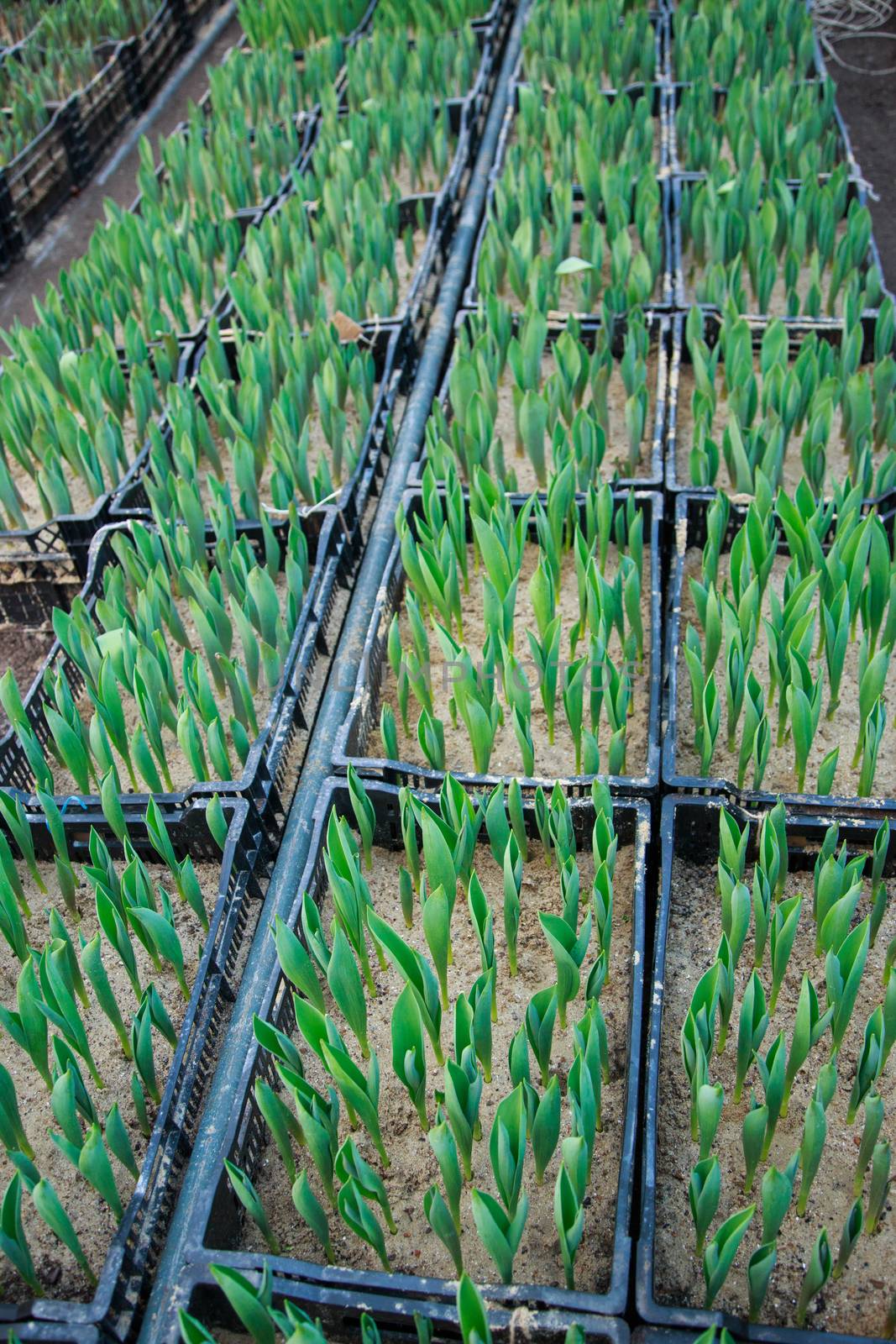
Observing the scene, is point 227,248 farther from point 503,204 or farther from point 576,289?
point 576,289

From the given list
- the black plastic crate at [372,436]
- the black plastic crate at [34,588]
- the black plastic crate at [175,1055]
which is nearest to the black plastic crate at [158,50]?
the black plastic crate at [372,436]

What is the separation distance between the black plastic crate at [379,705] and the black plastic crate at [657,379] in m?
0.07

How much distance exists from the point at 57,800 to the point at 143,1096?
58 cm

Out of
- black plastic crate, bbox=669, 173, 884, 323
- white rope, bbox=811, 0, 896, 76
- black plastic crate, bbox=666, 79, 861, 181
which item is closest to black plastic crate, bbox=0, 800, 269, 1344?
A: black plastic crate, bbox=669, 173, 884, 323

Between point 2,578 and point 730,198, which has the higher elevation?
point 730,198

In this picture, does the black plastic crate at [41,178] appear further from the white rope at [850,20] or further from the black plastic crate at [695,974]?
the black plastic crate at [695,974]

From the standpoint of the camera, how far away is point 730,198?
323 cm

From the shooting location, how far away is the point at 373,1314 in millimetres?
1327

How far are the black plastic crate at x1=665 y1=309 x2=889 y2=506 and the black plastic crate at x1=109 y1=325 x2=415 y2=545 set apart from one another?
0.69 metres

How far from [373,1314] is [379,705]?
1128 millimetres

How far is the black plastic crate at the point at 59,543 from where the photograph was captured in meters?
2.59

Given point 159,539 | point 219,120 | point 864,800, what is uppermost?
point 219,120

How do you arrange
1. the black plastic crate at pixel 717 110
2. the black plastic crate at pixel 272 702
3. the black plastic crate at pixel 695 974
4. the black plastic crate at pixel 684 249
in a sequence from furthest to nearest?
the black plastic crate at pixel 717 110, the black plastic crate at pixel 684 249, the black plastic crate at pixel 272 702, the black plastic crate at pixel 695 974

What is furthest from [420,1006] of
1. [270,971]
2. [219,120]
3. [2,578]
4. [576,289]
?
[219,120]
